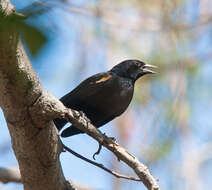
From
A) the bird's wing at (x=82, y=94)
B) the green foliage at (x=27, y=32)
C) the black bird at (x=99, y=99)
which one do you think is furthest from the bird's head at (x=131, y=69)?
the green foliage at (x=27, y=32)

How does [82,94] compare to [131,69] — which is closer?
[82,94]

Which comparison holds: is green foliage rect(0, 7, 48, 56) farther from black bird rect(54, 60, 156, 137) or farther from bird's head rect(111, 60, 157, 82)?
bird's head rect(111, 60, 157, 82)

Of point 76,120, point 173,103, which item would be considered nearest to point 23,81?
point 76,120

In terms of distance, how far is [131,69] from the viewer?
13.3ft

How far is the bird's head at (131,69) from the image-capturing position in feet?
12.8

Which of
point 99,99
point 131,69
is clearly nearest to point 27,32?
point 99,99

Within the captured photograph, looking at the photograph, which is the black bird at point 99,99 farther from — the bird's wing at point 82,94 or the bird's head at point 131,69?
the bird's head at point 131,69

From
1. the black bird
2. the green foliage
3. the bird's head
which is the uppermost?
the bird's head

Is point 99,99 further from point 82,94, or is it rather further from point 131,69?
point 131,69

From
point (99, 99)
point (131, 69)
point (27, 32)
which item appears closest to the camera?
point (27, 32)

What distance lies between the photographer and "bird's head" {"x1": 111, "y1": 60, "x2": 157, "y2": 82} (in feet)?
12.8

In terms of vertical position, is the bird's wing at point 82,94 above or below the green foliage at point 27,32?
above

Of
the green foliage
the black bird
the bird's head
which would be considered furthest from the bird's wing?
the green foliage

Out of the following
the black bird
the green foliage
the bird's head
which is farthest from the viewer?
the bird's head
